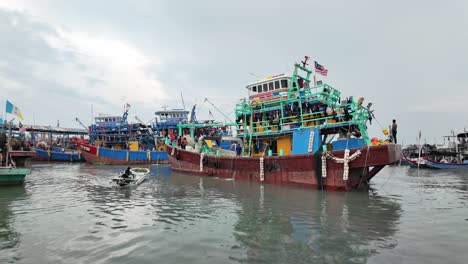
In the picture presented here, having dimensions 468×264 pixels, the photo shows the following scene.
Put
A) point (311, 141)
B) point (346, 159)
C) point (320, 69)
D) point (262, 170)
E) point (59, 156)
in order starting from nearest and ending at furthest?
point (346, 159) → point (311, 141) → point (262, 170) → point (320, 69) → point (59, 156)

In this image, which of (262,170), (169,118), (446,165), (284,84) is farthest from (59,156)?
(446,165)

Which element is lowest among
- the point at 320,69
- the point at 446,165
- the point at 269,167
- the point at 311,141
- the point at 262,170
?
the point at 446,165

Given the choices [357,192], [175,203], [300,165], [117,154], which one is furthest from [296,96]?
[117,154]

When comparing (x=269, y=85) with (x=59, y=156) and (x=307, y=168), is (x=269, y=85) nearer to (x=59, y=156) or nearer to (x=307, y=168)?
(x=307, y=168)

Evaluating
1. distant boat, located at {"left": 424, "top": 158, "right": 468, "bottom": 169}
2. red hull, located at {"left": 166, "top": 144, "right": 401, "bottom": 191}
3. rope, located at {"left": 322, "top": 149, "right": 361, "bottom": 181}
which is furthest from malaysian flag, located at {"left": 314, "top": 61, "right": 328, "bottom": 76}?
distant boat, located at {"left": 424, "top": 158, "right": 468, "bottom": 169}

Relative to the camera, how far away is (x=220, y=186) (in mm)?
16859

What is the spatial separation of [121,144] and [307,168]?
40931 mm

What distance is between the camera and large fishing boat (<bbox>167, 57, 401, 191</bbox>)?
46.5 ft

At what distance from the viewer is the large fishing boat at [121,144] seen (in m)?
41.3

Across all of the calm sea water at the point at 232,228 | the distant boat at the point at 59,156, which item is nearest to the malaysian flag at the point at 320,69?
the calm sea water at the point at 232,228

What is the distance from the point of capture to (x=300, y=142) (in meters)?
16.4

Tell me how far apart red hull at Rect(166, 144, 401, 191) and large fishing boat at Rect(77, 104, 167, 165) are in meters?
22.7

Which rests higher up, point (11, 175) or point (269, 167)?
point (269, 167)

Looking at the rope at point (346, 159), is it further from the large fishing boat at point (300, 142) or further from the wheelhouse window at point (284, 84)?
the wheelhouse window at point (284, 84)
